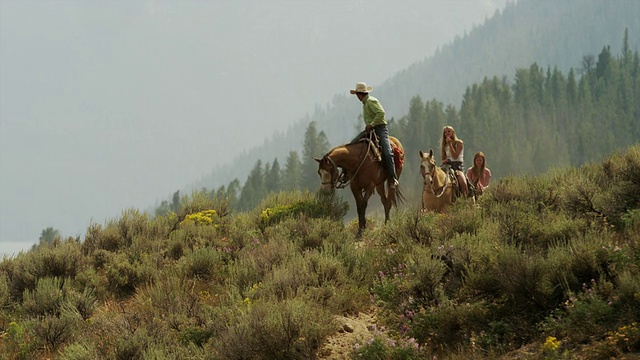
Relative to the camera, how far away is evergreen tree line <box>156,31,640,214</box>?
3462 inches

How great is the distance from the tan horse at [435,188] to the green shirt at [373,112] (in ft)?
4.36

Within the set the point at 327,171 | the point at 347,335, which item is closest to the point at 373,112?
the point at 327,171

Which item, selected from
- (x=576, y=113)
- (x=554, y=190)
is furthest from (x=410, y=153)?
(x=554, y=190)

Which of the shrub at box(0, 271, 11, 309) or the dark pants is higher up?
the dark pants

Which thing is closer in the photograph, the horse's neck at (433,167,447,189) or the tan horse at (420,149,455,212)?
the tan horse at (420,149,455,212)

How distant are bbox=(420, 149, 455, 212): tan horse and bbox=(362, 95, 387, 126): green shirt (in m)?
1.33

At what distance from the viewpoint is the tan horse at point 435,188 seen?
11.0 meters

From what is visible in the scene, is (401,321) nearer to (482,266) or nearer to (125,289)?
(482,266)

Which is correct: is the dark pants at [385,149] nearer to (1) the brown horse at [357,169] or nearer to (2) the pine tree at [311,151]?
(1) the brown horse at [357,169]

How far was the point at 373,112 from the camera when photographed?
11.7 meters

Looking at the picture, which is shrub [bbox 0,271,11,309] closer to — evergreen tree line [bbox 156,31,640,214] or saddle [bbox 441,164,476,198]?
saddle [bbox 441,164,476,198]

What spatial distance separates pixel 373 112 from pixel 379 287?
5.87 metres

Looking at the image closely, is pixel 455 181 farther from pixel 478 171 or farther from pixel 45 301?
pixel 45 301

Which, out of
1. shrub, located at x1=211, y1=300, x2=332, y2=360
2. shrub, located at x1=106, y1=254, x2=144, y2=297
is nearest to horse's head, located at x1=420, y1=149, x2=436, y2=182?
shrub, located at x1=211, y1=300, x2=332, y2=360
